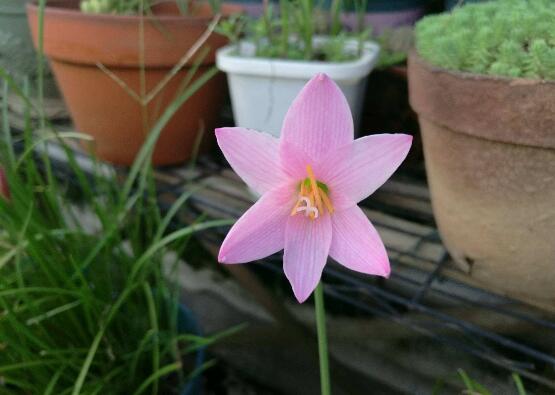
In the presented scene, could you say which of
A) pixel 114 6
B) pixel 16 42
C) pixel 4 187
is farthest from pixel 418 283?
pixel 16 42

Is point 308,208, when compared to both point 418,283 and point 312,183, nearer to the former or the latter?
point 312,183

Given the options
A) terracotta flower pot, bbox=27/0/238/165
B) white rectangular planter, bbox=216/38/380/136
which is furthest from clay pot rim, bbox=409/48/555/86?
terracotta flower pot, bbox=27/0/238/165

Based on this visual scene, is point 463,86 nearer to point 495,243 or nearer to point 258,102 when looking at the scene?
point 495,243

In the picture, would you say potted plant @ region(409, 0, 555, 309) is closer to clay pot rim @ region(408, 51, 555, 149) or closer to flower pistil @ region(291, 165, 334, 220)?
clay pot rim @ region(408, 51, 555, 149)

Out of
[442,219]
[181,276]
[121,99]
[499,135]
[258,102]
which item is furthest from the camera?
[181,276]

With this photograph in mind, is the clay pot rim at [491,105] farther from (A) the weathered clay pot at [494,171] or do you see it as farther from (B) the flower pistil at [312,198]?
(B) the flower pistil at [312,198]

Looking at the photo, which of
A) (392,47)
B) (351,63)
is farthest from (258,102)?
(392,47)

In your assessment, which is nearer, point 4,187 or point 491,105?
point 491,105
